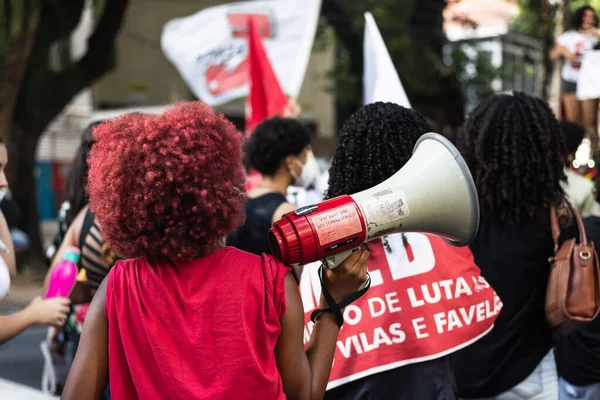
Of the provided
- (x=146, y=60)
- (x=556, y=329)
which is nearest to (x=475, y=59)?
(x=146, y=60)

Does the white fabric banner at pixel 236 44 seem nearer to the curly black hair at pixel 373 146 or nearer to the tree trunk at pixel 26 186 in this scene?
the tree trunk at pixel 26 186

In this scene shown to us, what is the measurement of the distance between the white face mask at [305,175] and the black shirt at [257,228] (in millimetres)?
481

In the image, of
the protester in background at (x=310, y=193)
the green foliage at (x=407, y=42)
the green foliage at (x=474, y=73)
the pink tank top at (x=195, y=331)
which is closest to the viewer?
the pink tank top at (x=195, y=331)

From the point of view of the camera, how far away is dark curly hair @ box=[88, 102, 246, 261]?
1.67m

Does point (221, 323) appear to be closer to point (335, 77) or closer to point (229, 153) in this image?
point (229, 153)

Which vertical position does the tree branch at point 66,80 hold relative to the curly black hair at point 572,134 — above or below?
below

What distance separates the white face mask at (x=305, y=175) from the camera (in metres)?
3.94

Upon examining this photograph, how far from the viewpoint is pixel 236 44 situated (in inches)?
291

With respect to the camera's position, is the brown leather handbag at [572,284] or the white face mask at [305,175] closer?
the brown leather handbag at [572,284]

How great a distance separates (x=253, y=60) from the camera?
611 centimetres

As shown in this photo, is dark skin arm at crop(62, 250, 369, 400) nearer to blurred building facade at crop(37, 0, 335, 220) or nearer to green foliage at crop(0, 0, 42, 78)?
green foliage at crop(0, 0, 42, 78)

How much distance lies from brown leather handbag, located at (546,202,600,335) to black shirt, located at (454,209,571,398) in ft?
0.19

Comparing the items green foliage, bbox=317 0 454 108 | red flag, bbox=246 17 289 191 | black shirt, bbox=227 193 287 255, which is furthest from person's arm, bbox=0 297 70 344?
green foliage, bbox=317 0 454 108

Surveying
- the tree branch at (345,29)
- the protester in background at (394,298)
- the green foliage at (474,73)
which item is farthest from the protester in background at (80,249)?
the green foliage at (474,73)
